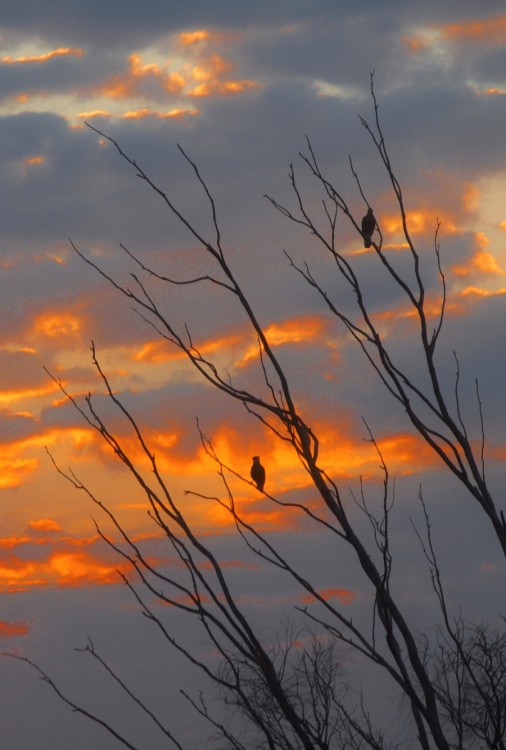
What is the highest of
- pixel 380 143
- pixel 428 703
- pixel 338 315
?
pixel 380 143

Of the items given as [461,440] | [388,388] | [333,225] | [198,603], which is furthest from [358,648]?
[333,225]

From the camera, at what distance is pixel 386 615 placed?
316cm

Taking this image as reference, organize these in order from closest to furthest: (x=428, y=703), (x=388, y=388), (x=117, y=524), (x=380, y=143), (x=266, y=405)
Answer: (x=428, y=703)
(x=266, y=405)
(x=117, y=524)
(x=388, y=388)
(x=380, y=143)

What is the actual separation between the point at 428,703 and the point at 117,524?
119cm

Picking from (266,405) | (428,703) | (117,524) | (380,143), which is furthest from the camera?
(380,143)

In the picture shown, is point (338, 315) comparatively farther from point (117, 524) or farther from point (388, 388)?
point (117, 524)

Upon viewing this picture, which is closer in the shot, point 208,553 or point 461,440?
point 208,553

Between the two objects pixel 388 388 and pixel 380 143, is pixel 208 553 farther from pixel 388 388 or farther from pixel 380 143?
pixel 380 143

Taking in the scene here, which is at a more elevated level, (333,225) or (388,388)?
(333,225)

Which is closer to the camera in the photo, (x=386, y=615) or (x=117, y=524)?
(x=386, y=615)

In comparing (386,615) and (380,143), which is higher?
(380,143)

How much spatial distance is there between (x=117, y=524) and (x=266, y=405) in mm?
701

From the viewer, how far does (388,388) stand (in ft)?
12.3

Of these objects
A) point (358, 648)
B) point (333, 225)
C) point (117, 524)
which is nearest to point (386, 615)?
point (358, 648)
